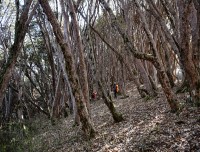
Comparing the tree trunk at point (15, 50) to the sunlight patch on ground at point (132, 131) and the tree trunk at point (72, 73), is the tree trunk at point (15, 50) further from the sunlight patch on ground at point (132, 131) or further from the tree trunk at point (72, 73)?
the sunlight patch on ground at point (132, 131)

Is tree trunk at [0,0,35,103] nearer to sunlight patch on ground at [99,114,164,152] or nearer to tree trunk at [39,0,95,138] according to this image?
tree trunk at [39,0,95,138]

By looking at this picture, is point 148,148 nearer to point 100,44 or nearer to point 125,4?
point 125,4

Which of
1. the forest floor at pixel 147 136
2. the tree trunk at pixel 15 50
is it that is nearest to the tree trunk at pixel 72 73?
the forest floor at pixel 147 136

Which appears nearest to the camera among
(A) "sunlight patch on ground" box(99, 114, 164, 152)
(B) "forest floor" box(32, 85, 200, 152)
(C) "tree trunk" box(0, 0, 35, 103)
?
(B) "forest floor" box(32, 85, 200, 152)

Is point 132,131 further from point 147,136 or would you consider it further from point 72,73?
point 72,73

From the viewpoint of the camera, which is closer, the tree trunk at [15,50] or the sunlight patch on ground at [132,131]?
the tree trunk at [15,50]

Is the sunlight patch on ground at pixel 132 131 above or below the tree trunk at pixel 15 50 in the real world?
below

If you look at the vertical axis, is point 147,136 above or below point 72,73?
below

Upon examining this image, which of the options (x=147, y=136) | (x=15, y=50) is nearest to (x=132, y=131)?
(x=147, y=136)

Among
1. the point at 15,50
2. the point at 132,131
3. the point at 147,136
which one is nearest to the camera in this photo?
the point at 15,50

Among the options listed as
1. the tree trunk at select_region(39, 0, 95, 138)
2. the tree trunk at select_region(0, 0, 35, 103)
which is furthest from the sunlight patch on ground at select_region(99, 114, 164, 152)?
the tree trunk at select_region(0, 0, 35, 103)

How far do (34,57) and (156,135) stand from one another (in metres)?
17.2

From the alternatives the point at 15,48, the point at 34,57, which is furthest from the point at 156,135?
the point at 34,57

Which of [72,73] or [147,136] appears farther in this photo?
[72,73]
